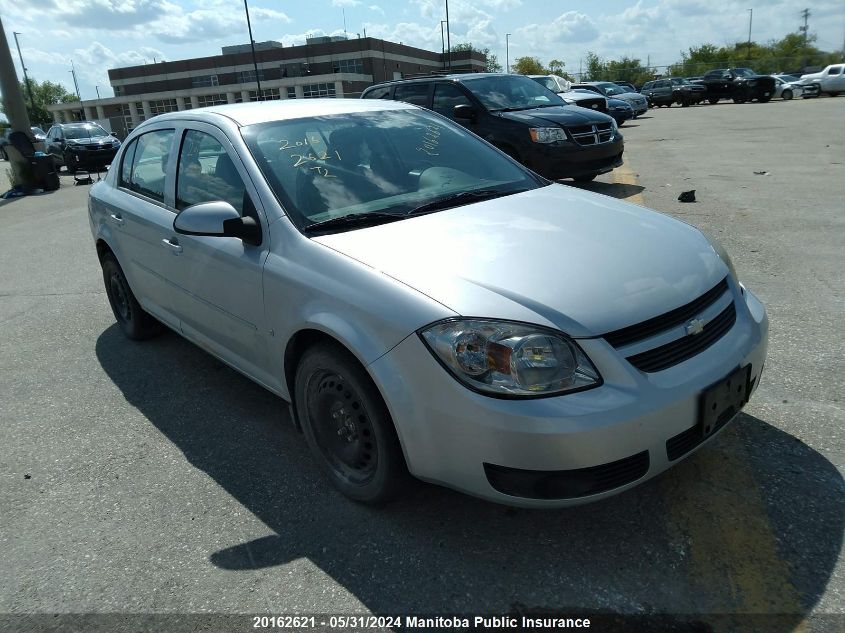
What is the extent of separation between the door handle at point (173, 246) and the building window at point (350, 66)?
7632 centimetres

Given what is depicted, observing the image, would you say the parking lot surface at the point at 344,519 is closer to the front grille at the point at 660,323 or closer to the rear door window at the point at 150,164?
the front grille at the point at 660,323

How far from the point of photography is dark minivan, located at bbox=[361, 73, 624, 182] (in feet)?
28.4

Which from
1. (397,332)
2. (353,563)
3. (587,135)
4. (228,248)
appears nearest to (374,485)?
(353,563)

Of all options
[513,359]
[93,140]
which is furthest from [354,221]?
[93,140]

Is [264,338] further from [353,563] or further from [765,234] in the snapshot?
[765,234]

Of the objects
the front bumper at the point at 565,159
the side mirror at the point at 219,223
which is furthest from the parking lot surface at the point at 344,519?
the front bumper at the point at 565,159

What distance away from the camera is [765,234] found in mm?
6547

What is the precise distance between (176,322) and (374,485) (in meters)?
1.99

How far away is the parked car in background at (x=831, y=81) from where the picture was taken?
35.2m

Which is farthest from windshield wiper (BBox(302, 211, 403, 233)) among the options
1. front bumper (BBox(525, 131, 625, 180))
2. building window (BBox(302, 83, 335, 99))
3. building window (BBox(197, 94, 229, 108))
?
building window (BBox(197, 94, 229, 108))

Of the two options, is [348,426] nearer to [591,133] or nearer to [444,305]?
[444,305]

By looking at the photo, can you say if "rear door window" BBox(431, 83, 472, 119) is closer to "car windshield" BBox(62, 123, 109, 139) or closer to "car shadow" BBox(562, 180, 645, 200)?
"car shadow" BBox(562, 180, 645, 200)

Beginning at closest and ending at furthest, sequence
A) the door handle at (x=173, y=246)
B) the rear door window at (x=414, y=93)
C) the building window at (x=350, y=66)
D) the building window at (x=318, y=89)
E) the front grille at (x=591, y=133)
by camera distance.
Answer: the door handle at (x=173, y=246)
the front grille at (x=591, y=133)
the rear door window at (x=414, y=93)
the building window at (x=318, y=89)
the building window at (x=350, y=66)

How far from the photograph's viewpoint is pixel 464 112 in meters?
9.17
